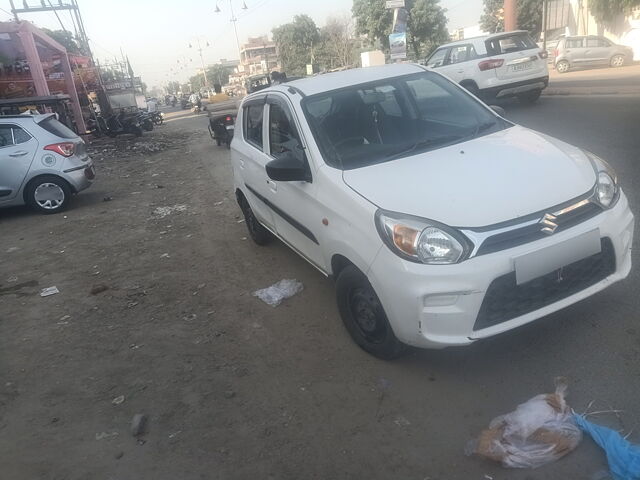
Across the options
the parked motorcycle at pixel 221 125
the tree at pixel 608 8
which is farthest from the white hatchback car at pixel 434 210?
the tree at pixel 608 8

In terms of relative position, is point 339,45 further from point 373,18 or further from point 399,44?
point 399,44

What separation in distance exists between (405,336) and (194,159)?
12839 millimetres

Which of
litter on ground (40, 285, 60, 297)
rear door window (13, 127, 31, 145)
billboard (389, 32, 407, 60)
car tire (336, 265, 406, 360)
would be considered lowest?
litter on ground (40, 285, 60, 297)

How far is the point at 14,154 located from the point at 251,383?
24.8 feet

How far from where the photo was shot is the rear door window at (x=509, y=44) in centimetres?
1179

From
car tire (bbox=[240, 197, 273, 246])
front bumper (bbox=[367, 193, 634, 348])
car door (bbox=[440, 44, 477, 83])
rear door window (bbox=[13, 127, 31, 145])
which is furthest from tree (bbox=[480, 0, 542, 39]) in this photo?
front bumper (bbox=[367, 193, 634, 348])

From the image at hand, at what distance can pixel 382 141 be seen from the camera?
12.7 feet

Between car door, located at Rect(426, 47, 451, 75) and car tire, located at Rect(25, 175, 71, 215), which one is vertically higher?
car door, located at Rect(426, 47, 451, 75)

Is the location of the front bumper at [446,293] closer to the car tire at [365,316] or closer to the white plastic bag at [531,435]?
the car tire at [365,316]

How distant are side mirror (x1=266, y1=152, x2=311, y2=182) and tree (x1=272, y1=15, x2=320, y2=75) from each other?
61.2m

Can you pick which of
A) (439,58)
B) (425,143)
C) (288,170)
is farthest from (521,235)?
(439,58)

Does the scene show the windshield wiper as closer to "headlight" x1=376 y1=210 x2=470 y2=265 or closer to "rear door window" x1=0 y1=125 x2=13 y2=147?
"headlight" x1=376 y1=210 x2=470 y2=265

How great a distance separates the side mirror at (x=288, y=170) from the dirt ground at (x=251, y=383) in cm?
120

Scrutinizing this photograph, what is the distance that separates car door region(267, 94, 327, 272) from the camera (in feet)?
12.2
